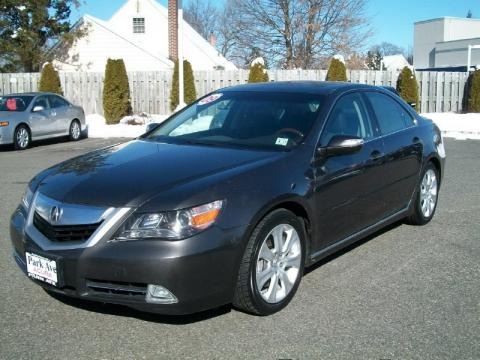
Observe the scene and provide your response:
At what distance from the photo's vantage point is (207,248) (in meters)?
3.43

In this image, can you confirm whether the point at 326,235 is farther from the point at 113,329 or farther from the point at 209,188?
the point at 113,329

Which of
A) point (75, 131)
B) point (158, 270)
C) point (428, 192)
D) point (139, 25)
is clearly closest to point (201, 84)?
point (75, 131)

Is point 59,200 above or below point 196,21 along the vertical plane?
below

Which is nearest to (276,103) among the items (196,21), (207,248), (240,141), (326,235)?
(240,141)

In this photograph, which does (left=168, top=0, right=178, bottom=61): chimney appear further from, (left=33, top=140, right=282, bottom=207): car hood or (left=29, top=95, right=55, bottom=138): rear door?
(left=33, top=140, right=282, bottom=207): car hood

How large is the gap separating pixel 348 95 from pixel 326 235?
1341mm

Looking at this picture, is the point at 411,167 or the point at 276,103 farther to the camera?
the point at 411,167

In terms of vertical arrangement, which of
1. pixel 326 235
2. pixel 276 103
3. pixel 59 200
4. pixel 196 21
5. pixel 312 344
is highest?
pixel 196 21

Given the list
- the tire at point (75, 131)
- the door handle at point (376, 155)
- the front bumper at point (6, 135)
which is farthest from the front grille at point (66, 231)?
the tire at point (75, 131)

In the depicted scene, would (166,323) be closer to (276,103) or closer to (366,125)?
(276,103)

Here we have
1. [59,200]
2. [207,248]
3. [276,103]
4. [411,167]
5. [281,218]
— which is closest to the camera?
[207,248]

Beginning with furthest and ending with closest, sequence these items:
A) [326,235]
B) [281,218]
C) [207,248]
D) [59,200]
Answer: [326,235], [281,218], [59,200], [207,248]

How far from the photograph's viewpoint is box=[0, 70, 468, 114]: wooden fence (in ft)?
74.3

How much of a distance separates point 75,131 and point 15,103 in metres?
2.13
